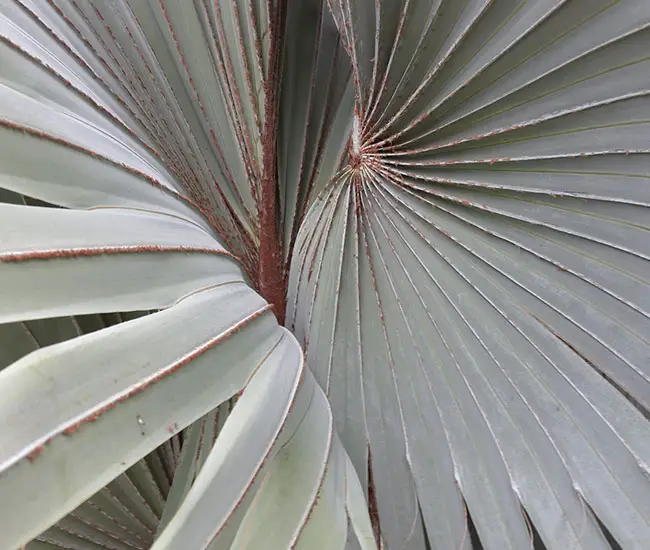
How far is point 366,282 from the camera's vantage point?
1.77ft

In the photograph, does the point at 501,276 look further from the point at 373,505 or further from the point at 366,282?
the point at 373,505

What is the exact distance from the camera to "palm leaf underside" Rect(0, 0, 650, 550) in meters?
0.33

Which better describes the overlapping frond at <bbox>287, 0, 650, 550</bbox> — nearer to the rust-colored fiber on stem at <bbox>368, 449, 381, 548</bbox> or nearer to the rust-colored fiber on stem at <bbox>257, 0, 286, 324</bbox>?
the rust-colored fiber on stem at <bbox>368, 449, 381, 548</bbox>

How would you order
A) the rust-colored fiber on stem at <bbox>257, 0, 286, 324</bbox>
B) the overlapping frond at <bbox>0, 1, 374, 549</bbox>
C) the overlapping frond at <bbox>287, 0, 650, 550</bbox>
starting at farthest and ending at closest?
the rust-colored fiber on stem at <bbox>257, 0, 286, 324</bbox> < the overlapping frond at <bbox>287, 0, 650, 550</bbox> < the overlapping frond at <bbox>0, 1, 374, 549</bbox>

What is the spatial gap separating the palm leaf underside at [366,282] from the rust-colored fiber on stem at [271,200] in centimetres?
1

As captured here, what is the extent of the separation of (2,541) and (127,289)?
0.15m

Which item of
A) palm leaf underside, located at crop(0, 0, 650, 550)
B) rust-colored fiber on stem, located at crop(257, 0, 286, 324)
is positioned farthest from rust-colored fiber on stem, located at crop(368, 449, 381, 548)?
rust-colored fiber on stem, located at crop(257, 0, 286, 324)

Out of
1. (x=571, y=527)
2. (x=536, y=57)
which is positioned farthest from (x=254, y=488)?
(x=536, y=57)

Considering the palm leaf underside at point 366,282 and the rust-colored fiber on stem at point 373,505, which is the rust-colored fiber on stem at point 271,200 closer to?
the palm leaf underside at point 366,282

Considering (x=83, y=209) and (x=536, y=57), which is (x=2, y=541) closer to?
(x=83, y=209)

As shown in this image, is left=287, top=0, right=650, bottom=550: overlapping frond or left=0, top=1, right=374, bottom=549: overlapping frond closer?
left=0, top=1, right=374, bottom=549: overlapping frond

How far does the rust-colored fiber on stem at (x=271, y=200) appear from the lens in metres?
0.59

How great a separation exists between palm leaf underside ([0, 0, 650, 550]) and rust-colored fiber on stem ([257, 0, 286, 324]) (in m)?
0.01

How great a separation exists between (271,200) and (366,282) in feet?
0.52
